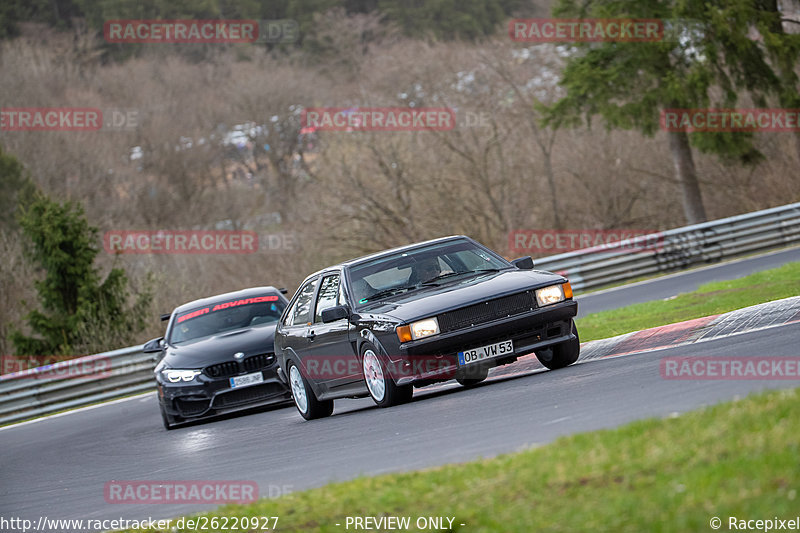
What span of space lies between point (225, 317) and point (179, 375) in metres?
1.84

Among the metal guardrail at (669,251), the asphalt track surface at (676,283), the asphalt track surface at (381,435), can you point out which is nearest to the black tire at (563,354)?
the asphalt track surface at (381,435)

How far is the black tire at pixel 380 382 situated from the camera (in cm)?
1138

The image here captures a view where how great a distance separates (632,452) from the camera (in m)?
5.99

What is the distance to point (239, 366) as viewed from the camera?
49.8 ft

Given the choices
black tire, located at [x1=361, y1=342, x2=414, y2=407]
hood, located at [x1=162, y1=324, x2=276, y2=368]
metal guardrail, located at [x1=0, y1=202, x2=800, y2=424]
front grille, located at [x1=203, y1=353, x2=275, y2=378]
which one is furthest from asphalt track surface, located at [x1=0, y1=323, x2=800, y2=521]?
metal guardrail, located at [x1=0, y1=202, x2=800, y2=424]

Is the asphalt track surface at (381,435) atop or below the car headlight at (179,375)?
below

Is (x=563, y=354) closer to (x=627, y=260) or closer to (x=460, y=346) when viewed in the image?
(x=460, y=346)

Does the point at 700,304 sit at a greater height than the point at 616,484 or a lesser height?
lesser

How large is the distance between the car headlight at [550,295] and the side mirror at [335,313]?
6.53 ft

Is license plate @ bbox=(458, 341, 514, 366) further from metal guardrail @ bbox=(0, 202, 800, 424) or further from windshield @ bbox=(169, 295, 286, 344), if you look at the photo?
metal guardrail @ bbox=(0, 202, 800, 424)

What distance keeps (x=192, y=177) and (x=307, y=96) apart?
8272mm

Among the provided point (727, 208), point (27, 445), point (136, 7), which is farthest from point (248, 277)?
point (136, 7)

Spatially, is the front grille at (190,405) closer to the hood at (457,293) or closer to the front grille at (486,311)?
the hood at (457,293)

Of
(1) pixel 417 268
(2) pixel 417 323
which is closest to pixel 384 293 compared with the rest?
(1) pixel 417 268
